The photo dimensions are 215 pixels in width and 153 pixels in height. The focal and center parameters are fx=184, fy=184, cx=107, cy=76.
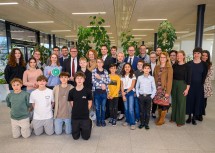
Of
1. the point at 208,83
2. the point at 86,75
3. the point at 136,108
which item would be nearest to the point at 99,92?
the point at 86,75

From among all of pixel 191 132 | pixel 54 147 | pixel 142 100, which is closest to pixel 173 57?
pixel 142 100

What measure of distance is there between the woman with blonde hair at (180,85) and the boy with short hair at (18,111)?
283 centimetres

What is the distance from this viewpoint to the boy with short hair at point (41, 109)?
128 inches

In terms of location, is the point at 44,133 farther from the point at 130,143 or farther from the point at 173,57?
the point at 173,57

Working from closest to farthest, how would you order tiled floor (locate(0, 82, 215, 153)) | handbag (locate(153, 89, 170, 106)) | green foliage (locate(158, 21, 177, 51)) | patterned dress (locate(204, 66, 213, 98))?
tiled floor (locate(0, 82, 215, 153))
handbag (locate(153, 89, 170, 106))
patterned dress (locate(204, 66, 213, 98))
green foliage (locate(158, 21, 177, 51))

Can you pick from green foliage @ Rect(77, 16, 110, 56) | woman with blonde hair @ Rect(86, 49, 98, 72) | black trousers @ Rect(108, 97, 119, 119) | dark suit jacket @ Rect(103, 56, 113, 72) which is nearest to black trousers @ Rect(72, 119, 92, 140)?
black trousers @ Rect(108, 97, 119, 119)

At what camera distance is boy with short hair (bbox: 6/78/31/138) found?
3.17 metres

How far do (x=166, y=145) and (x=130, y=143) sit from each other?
1.88 feet

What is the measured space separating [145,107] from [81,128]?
4.22 ft

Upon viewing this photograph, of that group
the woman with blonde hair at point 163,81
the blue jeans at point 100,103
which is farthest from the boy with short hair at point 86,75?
the woman with blonde hair at point 163,81

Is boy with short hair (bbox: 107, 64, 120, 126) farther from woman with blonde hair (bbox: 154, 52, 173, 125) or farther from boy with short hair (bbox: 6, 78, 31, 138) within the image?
boy with short hair (bbox: 6, 78, 31, 138)

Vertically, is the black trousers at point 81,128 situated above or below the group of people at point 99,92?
below

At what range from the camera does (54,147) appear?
114 inches

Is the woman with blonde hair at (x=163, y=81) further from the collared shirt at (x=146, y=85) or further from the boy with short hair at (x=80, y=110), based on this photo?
the boy with short hair at (x=80, y=110)
